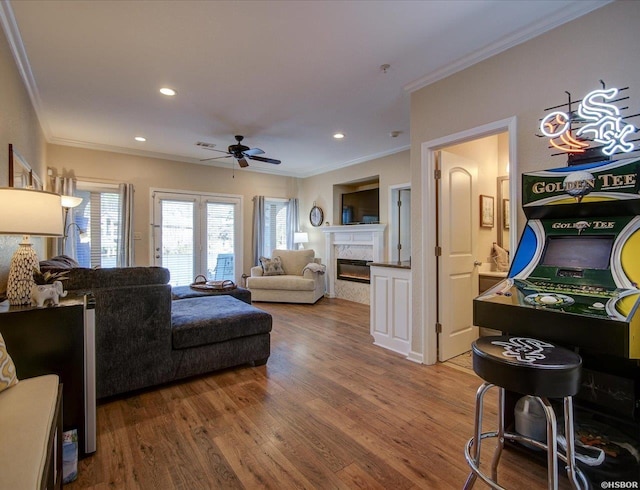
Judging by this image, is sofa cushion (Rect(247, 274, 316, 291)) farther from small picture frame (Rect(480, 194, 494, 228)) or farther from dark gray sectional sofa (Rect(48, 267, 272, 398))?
small picture frame (Rect(480, 194, 494, 228))

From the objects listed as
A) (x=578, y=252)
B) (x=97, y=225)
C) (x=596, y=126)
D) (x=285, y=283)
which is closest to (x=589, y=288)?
(x=578, y=252)

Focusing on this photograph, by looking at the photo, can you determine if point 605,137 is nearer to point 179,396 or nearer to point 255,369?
point 255,369

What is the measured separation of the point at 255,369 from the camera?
9.66 feet

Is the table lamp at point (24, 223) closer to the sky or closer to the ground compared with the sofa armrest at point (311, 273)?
A: closer to the sky

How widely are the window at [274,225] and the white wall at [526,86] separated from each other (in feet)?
14.7

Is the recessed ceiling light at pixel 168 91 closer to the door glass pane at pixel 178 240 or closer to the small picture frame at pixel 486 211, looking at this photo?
the door glass pane at pixel 178 240

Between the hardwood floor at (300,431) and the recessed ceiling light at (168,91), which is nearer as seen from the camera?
the hardwood floor at (300,431)

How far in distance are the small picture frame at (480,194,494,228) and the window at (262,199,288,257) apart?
14.9ft

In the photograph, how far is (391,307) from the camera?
11.1 ft

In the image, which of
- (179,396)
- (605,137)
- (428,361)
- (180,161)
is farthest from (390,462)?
(180,161)

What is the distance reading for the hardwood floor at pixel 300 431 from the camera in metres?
1.59

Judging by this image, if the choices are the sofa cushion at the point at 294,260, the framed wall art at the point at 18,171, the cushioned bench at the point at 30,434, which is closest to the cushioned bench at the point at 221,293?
the framed wall art at the point at 18,171

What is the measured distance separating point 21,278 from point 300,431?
1873 mm

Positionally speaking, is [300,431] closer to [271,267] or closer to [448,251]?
[448,251]
